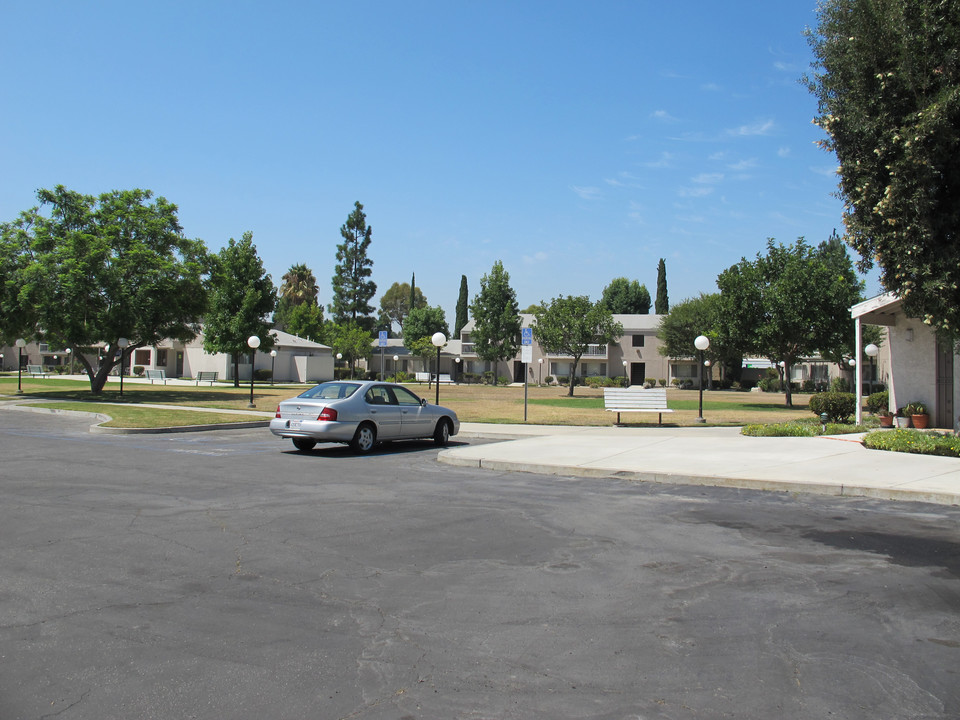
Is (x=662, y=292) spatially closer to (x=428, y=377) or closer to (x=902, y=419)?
(x=428, y=377)

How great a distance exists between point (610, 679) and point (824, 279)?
3706cm

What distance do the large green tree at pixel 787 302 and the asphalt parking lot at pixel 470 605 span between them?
2929cm

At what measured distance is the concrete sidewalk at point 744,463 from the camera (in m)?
9.99

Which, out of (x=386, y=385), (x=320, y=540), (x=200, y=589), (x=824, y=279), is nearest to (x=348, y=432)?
(x=386, y=385)

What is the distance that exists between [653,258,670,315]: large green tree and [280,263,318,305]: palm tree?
43.6 metres

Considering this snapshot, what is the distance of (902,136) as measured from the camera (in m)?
10.6

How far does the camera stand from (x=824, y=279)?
120 feet

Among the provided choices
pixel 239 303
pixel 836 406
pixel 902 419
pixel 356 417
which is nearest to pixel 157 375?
pixel 239 303

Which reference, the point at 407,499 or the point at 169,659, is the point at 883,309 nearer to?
the point at 407,499

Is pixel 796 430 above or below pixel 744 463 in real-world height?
above

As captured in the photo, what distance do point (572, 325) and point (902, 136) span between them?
43957mm

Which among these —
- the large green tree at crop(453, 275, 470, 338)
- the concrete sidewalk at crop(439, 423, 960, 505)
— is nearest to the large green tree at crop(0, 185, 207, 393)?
the concrete sidewalk at crop(439, 423, 960, 505)

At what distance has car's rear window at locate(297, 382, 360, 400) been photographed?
14.3m

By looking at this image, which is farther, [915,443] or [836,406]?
[836,406]
